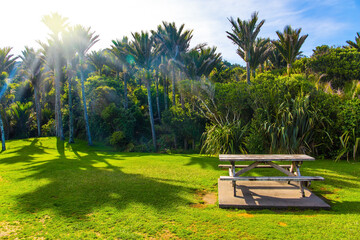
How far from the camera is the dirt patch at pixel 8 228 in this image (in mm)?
3910

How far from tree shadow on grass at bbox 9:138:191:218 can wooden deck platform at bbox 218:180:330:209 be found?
992 millimetres

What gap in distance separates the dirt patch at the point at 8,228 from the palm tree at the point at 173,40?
911 inches

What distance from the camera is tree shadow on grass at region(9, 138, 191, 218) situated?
16.6 ft

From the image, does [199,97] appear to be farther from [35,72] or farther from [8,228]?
[35,72]

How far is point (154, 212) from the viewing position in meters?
4.66

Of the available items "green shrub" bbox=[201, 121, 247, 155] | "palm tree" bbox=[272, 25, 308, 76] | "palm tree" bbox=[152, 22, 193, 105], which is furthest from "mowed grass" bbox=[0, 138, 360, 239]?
"palm tree" bbox=[152, 22, 193, 105]

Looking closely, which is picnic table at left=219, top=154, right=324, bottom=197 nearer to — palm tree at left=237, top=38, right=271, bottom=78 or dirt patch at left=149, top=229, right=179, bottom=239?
dirt patch at left=149, top=229, right=179, bottom=239

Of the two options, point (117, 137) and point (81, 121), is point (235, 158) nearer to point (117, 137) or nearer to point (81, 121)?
point (117, 137)

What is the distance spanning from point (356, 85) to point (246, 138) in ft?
18.0

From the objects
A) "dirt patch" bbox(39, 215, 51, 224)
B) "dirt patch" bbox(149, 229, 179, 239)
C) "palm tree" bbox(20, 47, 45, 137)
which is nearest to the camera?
"dirt patch" bbox(149, 229, 179, 239)

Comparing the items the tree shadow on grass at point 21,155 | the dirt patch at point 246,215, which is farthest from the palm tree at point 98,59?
the dirt patch at point 246,215

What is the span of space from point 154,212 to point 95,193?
2.03 meters

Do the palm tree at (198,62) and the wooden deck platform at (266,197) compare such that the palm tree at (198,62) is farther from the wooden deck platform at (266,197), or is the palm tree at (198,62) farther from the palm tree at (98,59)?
the wooden deck platform at (266,197)

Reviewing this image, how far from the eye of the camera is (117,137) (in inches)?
874
